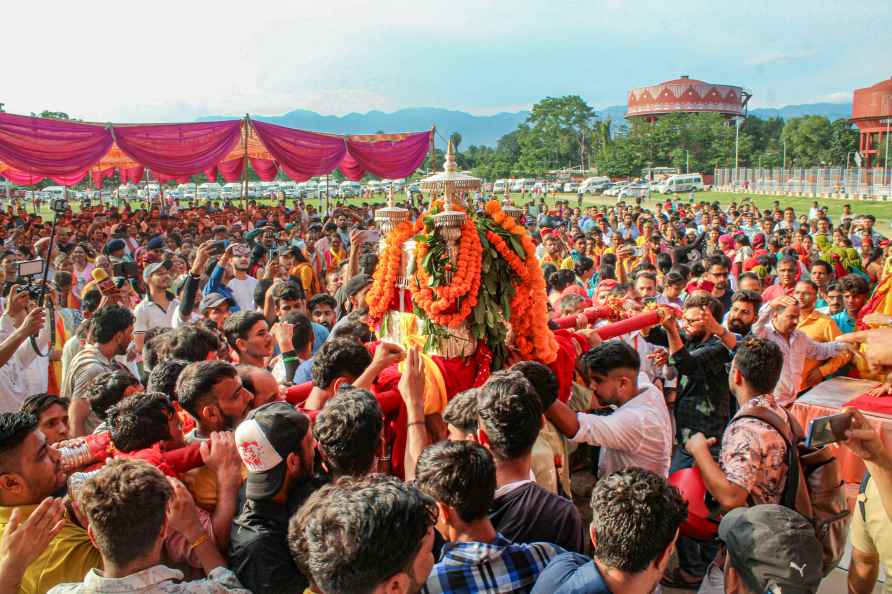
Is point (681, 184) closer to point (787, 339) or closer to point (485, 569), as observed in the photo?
point (787, 339)

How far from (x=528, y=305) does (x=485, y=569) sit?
1747 mm

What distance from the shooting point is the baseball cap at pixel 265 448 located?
238cm

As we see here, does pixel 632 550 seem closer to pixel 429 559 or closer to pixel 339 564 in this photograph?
pixel 429 559

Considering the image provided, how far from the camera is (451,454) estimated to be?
7.24 feet

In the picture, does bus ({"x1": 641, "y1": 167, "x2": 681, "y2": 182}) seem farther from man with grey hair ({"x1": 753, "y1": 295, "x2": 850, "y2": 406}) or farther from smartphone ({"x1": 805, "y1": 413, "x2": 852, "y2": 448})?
smartphone ({"x1": 805, "y1": 413, "x2": 852, "y2": 448})

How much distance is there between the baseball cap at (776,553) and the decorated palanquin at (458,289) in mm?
1523

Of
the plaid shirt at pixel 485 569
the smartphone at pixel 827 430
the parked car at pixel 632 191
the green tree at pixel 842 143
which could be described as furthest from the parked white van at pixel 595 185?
the plaid shirt at pixel 485 569

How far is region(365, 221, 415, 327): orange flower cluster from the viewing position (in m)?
3.62

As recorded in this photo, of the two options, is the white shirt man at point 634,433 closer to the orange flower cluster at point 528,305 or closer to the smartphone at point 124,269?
the orange flower cluster at point 528,305

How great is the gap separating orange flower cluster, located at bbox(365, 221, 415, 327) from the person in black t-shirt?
1135mm

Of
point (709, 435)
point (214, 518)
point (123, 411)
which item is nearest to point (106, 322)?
point (123, 411)

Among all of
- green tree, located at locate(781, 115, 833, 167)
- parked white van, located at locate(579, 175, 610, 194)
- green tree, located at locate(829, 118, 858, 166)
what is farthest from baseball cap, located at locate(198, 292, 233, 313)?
green tree, located at locate(781, 115, 833, 167)

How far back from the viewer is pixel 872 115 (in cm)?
5059

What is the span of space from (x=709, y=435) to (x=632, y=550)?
2761 millimetres
